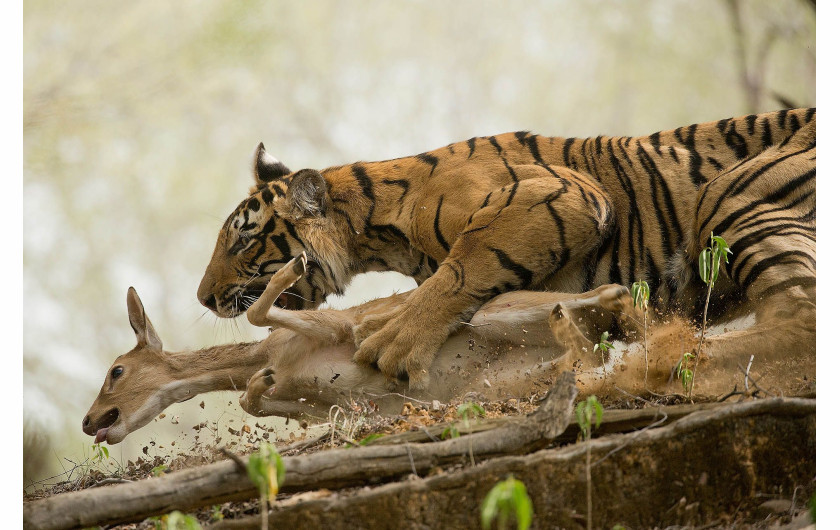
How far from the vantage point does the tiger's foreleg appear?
4.05 metres

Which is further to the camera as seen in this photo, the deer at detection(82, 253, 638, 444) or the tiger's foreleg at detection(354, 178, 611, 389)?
the tiger's foreleg at detection(354, 178, 611, 389)

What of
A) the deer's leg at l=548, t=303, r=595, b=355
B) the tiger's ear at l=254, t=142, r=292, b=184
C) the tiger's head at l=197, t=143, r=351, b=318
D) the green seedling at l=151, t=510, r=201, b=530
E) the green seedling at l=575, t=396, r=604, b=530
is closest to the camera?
the green seedling at l=151, t=510, r=201, b=530

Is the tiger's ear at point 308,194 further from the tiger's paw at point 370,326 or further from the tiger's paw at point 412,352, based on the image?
the tiger's paw at point 412,352

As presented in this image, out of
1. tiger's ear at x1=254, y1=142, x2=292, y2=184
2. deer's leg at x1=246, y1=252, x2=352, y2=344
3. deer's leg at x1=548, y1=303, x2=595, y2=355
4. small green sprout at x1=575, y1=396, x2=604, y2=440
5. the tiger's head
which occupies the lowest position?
small green sprout at x1=575, y1=396, x2=604, y2=440

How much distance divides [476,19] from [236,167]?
2.94m

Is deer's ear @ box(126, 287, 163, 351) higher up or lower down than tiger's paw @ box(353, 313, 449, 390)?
higher up

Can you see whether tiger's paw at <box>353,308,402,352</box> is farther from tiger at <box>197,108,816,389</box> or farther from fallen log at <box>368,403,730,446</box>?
fallen log at <box>368,403,730,446</box>

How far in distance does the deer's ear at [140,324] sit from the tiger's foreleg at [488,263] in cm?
151

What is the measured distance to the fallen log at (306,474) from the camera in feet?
7.30

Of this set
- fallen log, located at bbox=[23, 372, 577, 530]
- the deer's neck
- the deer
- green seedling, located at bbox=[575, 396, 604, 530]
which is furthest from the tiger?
fallen log, located at bbox=[23, 372, 577, 530]

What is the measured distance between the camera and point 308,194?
4.80 m

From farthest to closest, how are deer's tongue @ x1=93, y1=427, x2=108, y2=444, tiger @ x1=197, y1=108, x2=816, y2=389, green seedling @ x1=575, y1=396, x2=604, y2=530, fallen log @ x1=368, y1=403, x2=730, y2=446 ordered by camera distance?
deer's tongue @ x1=93, y1=427, x2=108, y2=444
tiger @ x1=197, y1=108, x2=816, y2=389
fallen log @ x1=368, y1=403, x2=730, y2=446
green seedling @ x1=575, y1=396, x2=604, y2=530

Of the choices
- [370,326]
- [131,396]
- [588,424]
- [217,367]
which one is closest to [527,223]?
[370,326]

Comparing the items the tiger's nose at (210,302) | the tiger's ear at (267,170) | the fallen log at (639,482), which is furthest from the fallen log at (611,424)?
the tiger's ear at (267,170)
